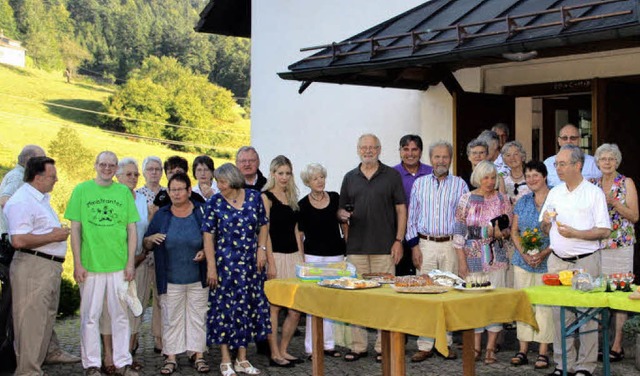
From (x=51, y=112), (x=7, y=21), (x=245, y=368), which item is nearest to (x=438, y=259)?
(x=245, y=368)

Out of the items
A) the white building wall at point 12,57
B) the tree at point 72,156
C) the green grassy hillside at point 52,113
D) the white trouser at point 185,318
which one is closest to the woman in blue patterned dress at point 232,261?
the white trouser at point 185,318

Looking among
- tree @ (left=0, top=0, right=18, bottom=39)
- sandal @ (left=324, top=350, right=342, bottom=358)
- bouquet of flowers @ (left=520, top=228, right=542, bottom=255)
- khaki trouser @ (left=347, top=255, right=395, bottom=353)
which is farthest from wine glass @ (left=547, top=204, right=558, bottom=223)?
tree @ (left=0, top=0, right=18, bottom=39)

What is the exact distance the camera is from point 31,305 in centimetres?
737

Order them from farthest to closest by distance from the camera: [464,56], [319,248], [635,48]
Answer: [635,48] → [464,56] → [319,248]

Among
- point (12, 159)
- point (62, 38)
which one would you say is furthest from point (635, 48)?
point (62, 38)

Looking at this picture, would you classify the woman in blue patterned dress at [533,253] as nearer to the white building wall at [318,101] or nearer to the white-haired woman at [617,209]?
the white-haired woman at [617,209]

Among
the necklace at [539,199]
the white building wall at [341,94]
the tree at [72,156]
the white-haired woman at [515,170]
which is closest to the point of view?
the necklace at [539,199]

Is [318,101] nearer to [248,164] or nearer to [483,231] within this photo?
[248,164]

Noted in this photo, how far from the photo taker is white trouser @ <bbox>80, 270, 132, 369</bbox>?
7547mm

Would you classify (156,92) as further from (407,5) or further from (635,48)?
(635,48)

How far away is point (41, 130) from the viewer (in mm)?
37344

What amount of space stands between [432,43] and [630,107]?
273cm

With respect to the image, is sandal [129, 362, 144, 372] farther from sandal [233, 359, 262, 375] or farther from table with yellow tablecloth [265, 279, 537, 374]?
table with yellow tablecloth [265, 279, 537, 374]

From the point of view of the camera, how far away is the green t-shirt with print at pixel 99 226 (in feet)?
24.6
